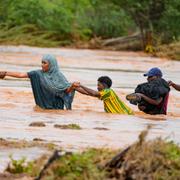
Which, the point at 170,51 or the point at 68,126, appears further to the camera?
the point at 170,51

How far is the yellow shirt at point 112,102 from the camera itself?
15547 millimetres

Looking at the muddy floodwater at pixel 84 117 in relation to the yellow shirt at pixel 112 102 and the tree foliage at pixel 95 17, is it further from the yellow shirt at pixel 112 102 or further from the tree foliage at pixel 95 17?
the tree foliage at pixel 95 17

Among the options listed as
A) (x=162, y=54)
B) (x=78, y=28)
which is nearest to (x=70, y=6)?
(x=78, y=28)

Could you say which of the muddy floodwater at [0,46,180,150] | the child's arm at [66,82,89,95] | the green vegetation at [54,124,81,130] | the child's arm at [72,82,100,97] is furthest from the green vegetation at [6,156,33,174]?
the child's arm at [66,82,89,95]

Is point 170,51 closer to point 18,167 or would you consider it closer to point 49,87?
point 49,87

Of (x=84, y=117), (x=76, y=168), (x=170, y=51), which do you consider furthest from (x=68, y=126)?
(x=170, y=51)

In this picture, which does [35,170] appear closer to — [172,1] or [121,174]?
[121,174]

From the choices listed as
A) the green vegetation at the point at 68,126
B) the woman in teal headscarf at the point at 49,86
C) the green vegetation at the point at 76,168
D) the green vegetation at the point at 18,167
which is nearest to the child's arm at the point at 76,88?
the woman in teal headscarf at the point at 49,86

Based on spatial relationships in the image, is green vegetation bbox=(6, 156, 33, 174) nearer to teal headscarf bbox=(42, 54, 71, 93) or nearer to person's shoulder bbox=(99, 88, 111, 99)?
person's shoulder bbox=(99, 88, 111, 99)

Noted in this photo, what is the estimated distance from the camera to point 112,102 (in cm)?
1569

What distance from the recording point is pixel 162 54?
40250mm

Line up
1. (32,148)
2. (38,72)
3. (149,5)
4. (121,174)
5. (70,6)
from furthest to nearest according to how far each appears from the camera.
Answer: (70,6) → (149,5) → (38,72) → (32,148) → (121,174)

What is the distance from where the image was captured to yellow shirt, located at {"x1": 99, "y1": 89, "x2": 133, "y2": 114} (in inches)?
612

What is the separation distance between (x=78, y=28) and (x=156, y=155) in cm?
4212
